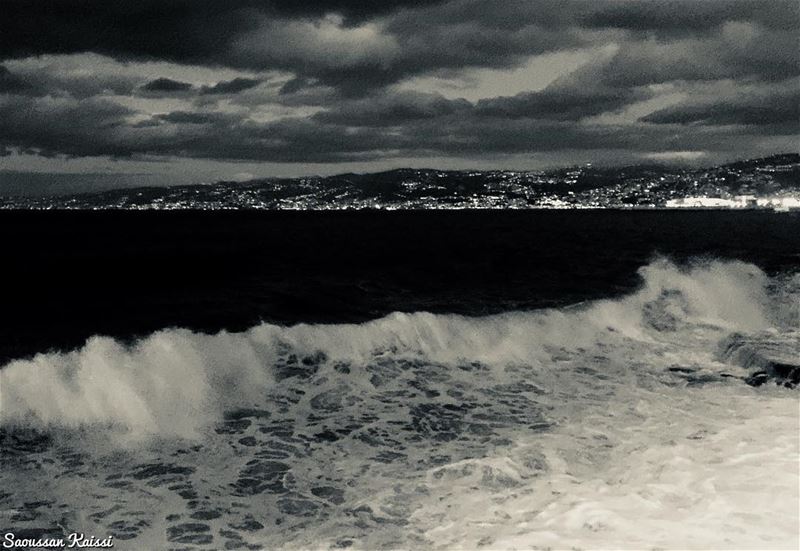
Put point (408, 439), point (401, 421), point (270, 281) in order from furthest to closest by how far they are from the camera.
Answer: point (270, 281) < point (401, 421) < point (408, 439)

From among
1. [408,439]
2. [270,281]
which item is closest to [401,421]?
[408,439]

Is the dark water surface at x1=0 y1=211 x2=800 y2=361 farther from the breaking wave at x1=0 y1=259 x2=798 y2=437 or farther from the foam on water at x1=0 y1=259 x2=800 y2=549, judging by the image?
the foam on water at x1=0 y1=259 x2=800 y2=549

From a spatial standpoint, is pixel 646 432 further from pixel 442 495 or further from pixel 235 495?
pixel 235 495

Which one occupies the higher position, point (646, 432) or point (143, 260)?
point (143, 260)

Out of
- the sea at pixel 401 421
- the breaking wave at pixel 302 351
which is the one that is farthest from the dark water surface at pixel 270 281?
the breaking wave at pixel 302 351

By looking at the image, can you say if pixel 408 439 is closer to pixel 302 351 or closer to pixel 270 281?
pixel 302 351

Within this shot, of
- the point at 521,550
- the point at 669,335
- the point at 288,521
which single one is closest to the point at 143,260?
the point at 669,335
